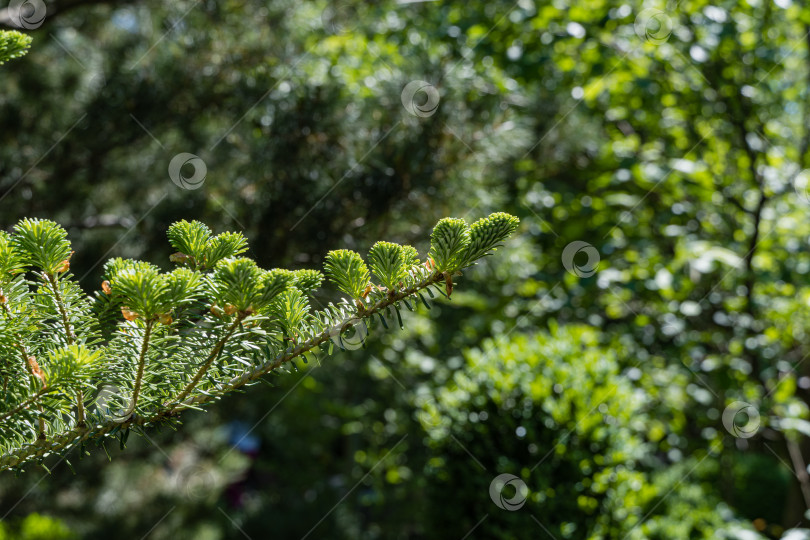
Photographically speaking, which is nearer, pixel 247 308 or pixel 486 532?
pixel 247 308

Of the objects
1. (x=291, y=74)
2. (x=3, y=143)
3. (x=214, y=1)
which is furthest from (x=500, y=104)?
(x=3, y=143)

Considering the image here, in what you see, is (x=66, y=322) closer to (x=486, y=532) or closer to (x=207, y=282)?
(x=207, y=282)

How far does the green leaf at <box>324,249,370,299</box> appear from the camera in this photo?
0.85 m

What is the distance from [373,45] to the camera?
3.92 meters

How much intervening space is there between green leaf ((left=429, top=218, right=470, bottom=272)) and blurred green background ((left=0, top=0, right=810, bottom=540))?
4.93ft

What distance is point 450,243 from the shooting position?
820 millimetres

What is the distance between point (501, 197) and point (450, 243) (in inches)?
91.1

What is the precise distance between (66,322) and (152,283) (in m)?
0.23

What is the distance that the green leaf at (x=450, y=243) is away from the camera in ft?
2.68

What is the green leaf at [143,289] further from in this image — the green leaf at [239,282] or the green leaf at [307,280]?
the green leaf at [307,280]

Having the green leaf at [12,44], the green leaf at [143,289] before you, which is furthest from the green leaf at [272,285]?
→ the green leaf at [12,44]

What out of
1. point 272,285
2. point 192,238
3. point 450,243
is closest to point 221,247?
point 192,238

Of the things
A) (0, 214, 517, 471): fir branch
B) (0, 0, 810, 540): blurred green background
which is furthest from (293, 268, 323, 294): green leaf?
(0, 0, 810, 540): blurred green background

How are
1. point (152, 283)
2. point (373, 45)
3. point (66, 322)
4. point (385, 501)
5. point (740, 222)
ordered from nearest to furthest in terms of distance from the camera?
point (152, 283), point (66, 322), point (740, 222), point (373, 45), point (385, 501)
